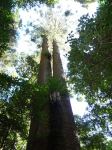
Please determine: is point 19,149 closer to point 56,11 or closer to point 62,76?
point 62,76

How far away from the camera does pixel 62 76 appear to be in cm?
1308

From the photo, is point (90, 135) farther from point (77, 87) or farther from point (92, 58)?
point (92, 58)

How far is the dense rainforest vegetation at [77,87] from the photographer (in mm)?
7203

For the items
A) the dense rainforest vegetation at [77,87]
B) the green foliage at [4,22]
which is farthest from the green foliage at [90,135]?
the green foliage at [4,22]

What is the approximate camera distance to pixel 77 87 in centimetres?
1102

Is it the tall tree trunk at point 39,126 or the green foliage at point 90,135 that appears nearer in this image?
the tall tree trunk at point 39,126

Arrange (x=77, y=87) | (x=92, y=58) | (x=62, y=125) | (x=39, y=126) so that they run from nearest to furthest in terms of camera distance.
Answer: (x=39, y=126) → (x=62, y=125) → (x=92, y=58) → (x=77, y=87)

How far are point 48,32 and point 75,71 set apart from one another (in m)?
12.0

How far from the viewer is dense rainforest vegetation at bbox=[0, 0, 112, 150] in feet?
23.6

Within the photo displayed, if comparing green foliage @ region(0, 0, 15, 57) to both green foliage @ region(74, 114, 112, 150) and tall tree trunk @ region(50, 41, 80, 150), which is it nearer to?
tall tree trunk @ region(50, 41, 80, 150)

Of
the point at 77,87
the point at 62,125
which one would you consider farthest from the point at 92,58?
the point at 62,125

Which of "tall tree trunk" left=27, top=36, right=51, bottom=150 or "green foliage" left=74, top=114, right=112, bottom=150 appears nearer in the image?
"tall tree trunk" left=27, top=36, right=51, bottom=150

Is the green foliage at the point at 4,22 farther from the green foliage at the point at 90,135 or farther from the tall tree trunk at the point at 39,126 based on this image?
the green foliage at the point at 90,135

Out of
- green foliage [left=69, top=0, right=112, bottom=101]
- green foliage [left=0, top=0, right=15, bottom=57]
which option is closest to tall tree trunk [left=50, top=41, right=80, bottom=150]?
green foliage [left=69, top=0, right=112, bottom=101]
